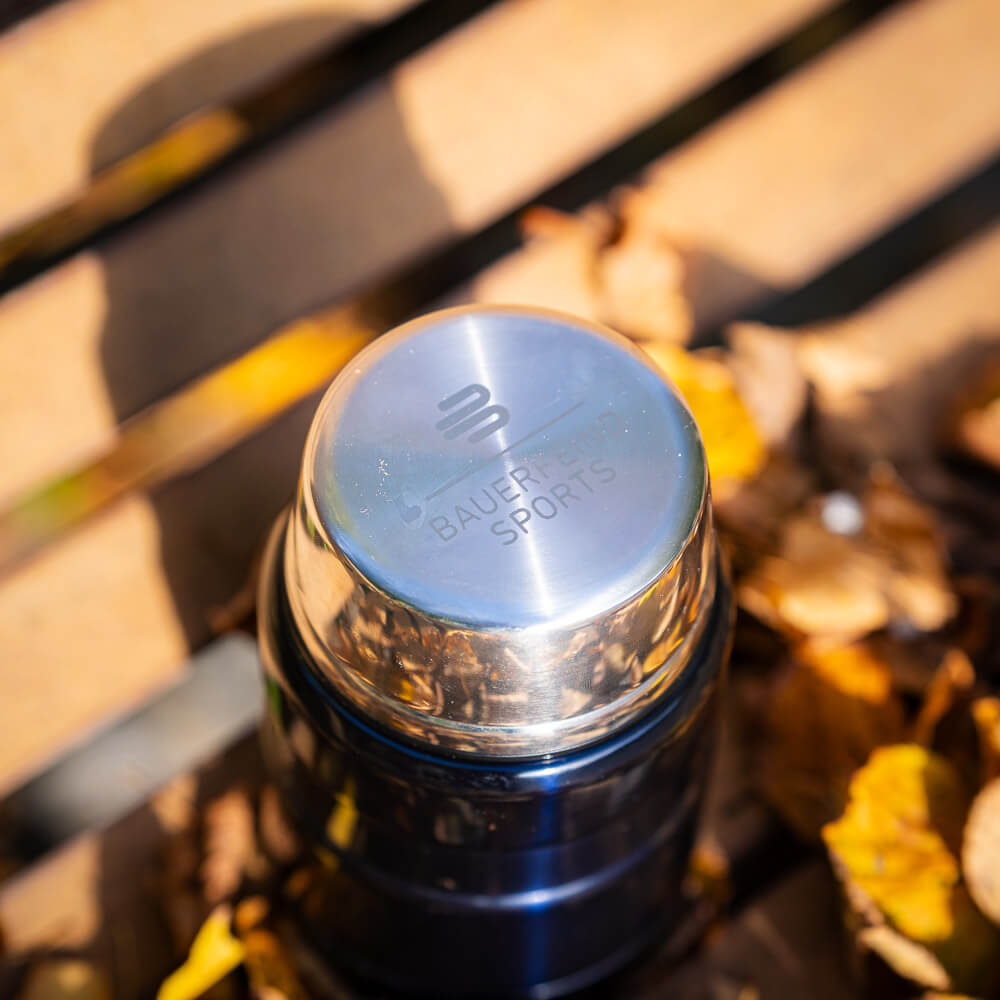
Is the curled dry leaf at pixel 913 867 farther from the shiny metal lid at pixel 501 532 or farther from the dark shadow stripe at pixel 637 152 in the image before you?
the dark shadow stripe at pixel 637 152

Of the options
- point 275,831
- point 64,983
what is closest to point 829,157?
point 275,831

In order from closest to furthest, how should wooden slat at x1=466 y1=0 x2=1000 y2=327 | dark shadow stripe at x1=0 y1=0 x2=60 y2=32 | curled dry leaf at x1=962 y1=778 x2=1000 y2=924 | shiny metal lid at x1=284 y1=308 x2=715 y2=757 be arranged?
1. shiny metal lid at x1=284 y1=308 x2=715 y2=757
2. curled dry leaf at x1=962 y1=778 x2=1000 y2=924
3. dark shadow stripe at x1=0 y1=0 x2=60 y2=32
4. wooden slat at x1=466 y1=0 x2=1000 y2=327

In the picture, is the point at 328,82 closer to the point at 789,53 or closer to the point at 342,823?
the point at 789,53

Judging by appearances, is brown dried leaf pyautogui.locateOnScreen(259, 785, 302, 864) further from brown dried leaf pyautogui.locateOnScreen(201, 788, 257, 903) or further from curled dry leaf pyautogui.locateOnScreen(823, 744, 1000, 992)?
curled dry leaf pyautogui.locateOnScreen(823, 744, 1000, 992)

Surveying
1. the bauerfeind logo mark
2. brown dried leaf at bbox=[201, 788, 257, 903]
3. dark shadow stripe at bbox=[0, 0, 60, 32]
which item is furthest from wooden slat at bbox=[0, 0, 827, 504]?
the bauerfeind logo mark

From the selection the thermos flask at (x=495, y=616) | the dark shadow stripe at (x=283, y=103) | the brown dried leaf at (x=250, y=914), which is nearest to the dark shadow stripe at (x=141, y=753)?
the brown dried leaf at (x=250, y=914)

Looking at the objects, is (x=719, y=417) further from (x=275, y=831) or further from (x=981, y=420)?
(x=275, y=831)
